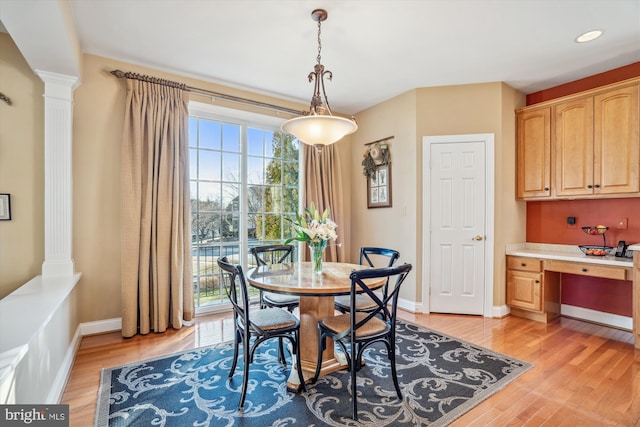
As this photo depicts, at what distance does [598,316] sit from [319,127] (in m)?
3.78

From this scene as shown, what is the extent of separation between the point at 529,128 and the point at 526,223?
3.98ft

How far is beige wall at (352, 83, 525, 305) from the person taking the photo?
12.2 feet

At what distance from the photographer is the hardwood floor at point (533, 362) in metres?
1.88

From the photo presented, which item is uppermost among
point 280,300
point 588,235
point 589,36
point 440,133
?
point 589,36

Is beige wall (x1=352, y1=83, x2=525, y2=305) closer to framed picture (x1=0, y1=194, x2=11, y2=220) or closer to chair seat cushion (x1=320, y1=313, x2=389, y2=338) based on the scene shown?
chair seat cushion (x1=320, y1=313, x2=389, y2=338)

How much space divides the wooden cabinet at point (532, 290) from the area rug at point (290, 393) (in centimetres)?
128

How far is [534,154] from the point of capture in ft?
12.3

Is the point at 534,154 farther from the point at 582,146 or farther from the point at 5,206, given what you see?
the point at 5,206

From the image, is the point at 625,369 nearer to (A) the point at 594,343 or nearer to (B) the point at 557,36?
(A) the point at 594,343

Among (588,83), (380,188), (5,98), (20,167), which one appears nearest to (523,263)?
(380,188)

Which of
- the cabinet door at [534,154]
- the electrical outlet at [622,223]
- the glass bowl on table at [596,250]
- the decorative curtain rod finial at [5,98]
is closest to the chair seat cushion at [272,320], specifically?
the decorative curtain rod finial at [5,98]

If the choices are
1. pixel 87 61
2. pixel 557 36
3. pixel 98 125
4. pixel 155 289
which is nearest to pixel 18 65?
pixel 87 61

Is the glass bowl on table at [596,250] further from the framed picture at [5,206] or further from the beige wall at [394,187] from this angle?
the framed picture at [5,206]

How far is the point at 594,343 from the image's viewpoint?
9.64ft
